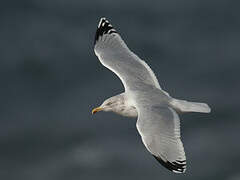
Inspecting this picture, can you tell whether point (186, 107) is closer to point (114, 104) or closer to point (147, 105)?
point (147, 105)

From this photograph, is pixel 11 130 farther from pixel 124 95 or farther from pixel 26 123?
pixel 124 95

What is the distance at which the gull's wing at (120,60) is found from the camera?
10836 mm

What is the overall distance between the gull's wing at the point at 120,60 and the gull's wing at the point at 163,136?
1100mm

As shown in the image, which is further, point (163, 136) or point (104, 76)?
point (104, 76)

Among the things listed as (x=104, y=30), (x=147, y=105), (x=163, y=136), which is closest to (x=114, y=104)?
(x=147, y=105)

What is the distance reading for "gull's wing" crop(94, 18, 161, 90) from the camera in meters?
10.8

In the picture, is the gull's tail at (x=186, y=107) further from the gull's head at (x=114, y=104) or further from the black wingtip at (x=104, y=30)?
the black wingtip at (x=104, y=30)

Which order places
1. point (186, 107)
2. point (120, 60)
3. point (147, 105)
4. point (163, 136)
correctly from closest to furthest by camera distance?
point (163, 136) < point (147, 105) < point (186, 107) < point (120, 60)

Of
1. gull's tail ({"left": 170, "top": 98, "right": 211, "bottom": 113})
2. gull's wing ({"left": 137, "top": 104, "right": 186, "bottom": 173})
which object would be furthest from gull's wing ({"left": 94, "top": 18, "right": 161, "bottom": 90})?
gull's wing ({"left": 137, "top": 104, "right": 186, "bottom": 173})

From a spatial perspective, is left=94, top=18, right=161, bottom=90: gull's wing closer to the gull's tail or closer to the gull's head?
the gull's head

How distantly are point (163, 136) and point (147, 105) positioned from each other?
69cm

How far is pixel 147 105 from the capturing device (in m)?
9.84

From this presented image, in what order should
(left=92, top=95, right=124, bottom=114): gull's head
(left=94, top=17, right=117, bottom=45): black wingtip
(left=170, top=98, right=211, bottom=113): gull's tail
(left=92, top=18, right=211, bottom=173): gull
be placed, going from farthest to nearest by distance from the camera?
1. (left=94, top=17, right=117, bottom=45): black wingtip
2. (left=92, top=95, right=124, bottom=114): gull's head
3. (left=170, top=98, right=211, bottom=113): gull's tail
4. (left=92, top=18, right=211, bottom=173): gull

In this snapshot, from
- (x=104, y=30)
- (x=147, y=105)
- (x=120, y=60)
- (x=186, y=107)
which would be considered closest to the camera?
(x=147, y=105)
